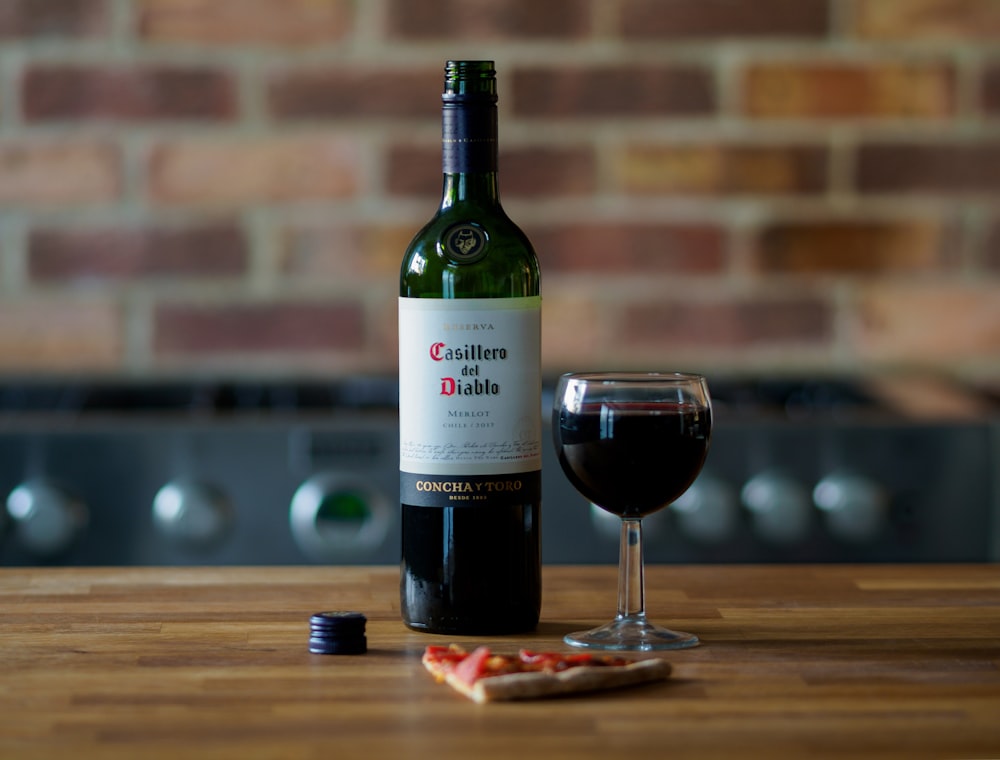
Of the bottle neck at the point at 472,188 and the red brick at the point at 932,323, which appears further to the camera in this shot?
the red brick at the point at 932,323

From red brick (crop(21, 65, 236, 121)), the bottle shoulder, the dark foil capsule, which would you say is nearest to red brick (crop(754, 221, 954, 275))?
red brick (crop(21, 65, 236, 121))

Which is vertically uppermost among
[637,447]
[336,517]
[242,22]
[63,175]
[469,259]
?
[242,22]

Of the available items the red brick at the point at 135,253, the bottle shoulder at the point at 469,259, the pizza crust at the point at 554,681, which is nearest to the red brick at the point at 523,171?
the red brick at the point at 135,253

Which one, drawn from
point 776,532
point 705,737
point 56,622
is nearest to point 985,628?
point 705,737

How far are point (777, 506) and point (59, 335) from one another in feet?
3.54

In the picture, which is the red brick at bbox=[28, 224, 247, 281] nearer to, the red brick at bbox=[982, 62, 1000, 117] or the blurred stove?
the blurred stove

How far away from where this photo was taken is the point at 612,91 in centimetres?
224

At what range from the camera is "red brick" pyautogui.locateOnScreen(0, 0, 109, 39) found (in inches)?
87.8

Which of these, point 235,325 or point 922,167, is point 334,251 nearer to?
point 235,325

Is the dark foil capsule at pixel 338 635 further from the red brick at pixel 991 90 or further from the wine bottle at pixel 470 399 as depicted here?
the red brick at pixel 991 90

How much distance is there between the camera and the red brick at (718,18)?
7.35ft

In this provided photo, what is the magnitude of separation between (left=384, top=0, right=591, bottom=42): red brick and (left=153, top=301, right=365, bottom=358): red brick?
1.34 ft

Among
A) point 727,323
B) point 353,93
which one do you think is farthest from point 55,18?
point 727,323

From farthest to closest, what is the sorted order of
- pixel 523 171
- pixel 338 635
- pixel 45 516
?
pixel 523 171
pixel 45 516
pixel 338 635
